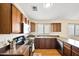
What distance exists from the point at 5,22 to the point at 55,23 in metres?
7.00

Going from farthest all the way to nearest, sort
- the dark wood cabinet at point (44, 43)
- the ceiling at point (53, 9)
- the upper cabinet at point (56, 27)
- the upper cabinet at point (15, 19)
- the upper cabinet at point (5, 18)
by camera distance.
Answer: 1. the upper cabinet at point (56, 27)
2. the dark wood cabinet at point (44, 43)
3. the ceiling at point (53, 9)
4. the upper cabinet at point (15, 19)
5. the upper cabinet at point (5, 18)

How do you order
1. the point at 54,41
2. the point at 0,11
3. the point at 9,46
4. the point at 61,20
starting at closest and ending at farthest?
the point at 0,11
the point at 9,46
the point at 54,41
the point at 61,20

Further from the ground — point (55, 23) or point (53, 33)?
point (55, 23)

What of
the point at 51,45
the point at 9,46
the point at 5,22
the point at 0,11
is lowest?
the point at 51,45

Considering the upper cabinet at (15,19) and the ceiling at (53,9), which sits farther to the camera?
the ceiling at (53,9)

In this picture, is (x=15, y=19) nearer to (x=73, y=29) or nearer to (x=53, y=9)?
(x=53, y=9)

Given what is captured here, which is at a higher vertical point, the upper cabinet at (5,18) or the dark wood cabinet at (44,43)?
the upper cabinet at (5,18)

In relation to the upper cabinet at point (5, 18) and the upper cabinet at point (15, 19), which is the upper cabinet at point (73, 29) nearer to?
the upper cabinet at point (15, 19)

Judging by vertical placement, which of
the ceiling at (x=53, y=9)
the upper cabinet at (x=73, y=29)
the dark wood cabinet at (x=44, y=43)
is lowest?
the dark wood cabinet at (x=44, y=43)

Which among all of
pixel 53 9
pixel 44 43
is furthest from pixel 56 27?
pixel 53 9

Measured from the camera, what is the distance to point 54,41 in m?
8.60

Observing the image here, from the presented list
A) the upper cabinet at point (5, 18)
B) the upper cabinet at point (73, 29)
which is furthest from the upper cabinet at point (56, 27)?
the upper cabinet at point (5, 18)

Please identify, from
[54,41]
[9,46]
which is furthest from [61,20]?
[9,46]

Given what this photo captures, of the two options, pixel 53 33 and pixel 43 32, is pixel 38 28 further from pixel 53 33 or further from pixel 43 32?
pixel 53 33
